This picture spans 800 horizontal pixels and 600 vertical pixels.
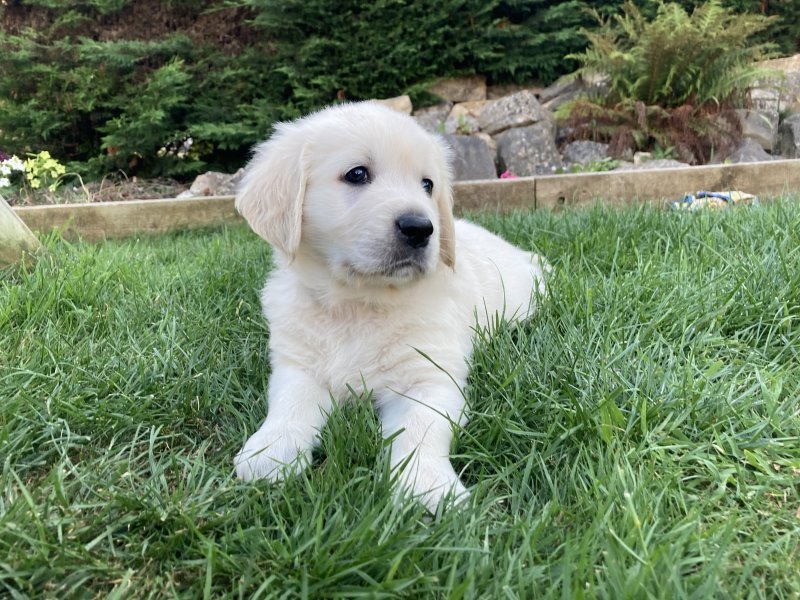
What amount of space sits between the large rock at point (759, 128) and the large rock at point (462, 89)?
3.22 meters

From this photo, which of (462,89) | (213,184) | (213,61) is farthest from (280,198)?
(462,89)

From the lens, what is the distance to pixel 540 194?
15.9 ft

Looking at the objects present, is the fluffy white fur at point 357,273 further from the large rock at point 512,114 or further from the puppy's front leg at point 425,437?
the large rock at point 512,114

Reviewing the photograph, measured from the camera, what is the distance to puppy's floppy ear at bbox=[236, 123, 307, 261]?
1862mm

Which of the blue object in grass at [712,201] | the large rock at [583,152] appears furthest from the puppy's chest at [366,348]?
the large rock at [583,152]

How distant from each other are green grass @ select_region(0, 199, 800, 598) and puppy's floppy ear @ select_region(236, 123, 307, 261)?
1.65ft

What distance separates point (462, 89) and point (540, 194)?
3624 mm

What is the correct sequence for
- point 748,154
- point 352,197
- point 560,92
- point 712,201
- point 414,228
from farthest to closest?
point 560,92 < point 748,154 < point 712,201 < point 352,197 < point 414,228

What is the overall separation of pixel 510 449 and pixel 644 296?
3.66 feet

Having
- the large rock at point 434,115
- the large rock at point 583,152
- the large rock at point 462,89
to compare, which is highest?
the large rock at point 462,89

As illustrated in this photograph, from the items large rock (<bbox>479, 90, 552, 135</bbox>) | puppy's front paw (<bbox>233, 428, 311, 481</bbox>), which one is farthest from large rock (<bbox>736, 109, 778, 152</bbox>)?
puppy's front paw (<bbox>233, 428, 311, 481</bbox>)

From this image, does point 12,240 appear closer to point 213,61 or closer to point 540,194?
point 540,194

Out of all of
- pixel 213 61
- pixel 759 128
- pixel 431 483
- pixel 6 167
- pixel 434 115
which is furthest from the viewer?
pixel 434 115

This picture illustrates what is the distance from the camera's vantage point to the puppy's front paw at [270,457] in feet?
4.50
